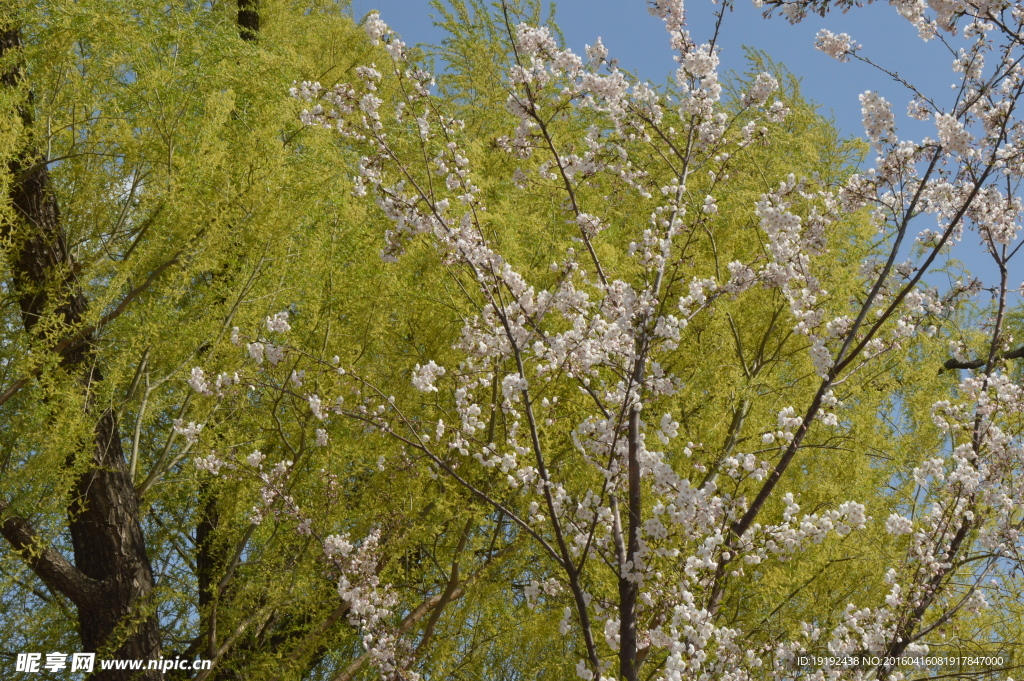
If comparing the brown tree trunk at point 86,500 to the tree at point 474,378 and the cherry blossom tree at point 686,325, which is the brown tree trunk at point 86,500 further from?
the cherry blossom tree at point 686,325

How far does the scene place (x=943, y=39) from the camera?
3260mm

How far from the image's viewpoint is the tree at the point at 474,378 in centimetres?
335

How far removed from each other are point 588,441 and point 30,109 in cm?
432

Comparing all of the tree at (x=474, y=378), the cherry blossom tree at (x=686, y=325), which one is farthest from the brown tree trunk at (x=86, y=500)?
the cherry blossom tree at (x=686, y=325)

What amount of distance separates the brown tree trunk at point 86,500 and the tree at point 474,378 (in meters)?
0.03

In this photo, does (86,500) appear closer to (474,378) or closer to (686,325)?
(474,378)

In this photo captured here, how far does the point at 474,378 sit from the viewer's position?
410cm

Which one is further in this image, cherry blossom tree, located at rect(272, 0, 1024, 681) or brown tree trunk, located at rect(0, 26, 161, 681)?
brown tree trunk, located at rect(0, 26, 161, 681)

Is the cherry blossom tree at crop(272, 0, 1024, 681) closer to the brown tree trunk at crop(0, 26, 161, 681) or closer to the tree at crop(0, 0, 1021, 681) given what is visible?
the tree at crop(0, 0, 1021, 681)

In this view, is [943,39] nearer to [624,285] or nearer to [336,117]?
[624,285]

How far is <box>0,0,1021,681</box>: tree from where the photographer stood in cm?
335

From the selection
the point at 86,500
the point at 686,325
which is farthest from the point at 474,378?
the point at 86,500

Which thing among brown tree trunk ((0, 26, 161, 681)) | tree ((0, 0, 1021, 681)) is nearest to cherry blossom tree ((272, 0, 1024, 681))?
tree ((0, 0, 1021, 681))

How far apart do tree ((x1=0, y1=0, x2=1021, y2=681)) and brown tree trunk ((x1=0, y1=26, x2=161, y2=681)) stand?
1.0 inches
